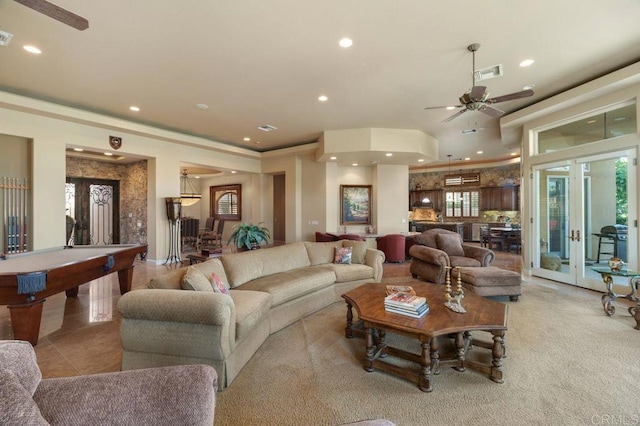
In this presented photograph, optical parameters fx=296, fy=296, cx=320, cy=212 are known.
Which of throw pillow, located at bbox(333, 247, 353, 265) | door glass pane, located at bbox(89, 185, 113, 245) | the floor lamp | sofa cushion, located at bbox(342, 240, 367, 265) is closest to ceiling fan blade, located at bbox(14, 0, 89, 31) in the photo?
throw pillow, located at bbox(333, 247, 353, 265)

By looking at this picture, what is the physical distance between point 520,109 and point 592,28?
2732 millimetres

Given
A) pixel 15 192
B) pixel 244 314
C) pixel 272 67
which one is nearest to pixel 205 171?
pixel 15 192

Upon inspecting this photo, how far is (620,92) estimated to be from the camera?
14.3 feet

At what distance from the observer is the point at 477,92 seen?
11.6 ft

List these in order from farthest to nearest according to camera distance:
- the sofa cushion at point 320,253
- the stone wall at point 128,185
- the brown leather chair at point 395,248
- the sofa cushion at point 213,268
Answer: the stone wall at point 128,185 < the brown leather chair at point 395,248 < the sofa cushion at point 320,253 < the sofa cushion at point 213,268

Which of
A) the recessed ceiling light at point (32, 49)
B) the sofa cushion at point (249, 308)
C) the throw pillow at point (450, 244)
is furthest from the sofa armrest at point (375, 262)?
the recessed ceiling light at point (32, 49)

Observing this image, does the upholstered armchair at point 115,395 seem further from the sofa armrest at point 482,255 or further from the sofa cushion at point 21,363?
the sofa armrest at point 482,255

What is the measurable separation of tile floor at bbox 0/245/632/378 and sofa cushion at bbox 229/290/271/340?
114cm

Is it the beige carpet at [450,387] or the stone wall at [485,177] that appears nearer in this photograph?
the beige carpet at [450,387]

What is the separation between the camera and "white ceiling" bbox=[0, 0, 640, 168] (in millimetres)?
2957

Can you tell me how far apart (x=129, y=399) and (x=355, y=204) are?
8225 mm

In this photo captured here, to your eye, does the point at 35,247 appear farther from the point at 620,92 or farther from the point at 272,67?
the point at 620,92

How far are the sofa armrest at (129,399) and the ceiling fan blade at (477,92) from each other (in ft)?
12.8

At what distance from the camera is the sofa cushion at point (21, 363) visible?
104cm
